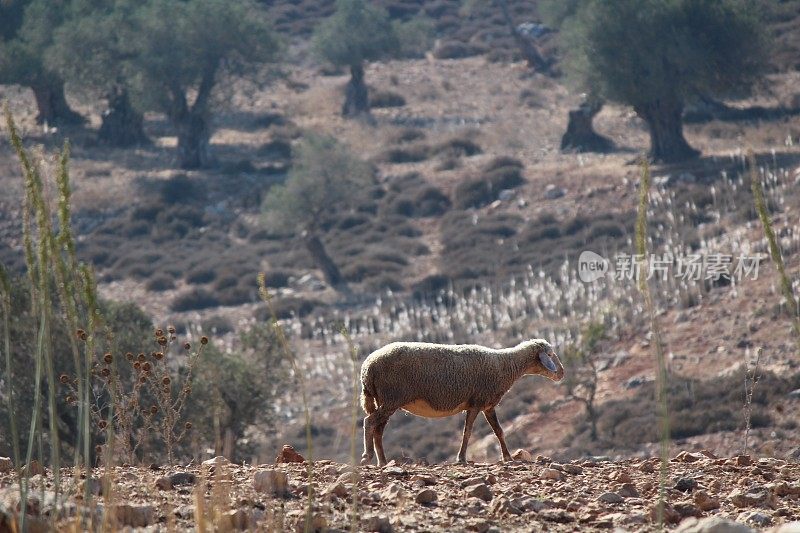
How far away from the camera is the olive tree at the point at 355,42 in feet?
216

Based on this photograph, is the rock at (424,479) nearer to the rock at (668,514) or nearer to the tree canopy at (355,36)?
the rock at (668,514)

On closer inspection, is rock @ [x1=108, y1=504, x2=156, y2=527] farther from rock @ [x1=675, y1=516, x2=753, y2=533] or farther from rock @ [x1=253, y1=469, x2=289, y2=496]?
rock @ [x1=675, y1=516, x2=753, y2=533]

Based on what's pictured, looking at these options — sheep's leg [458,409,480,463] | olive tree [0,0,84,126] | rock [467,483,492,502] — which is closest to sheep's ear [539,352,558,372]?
sheep's leg [458,409,480,463]

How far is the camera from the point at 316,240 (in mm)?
47000

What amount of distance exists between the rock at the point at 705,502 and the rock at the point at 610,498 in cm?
40

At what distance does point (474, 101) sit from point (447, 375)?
5652cm

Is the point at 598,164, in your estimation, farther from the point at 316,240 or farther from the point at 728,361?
the point at 728,361

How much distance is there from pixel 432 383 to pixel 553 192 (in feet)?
133

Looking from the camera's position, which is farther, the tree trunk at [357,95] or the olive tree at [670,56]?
the tree trunk at [357,95]

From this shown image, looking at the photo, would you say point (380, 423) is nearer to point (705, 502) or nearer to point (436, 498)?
Result: point (436, 498)

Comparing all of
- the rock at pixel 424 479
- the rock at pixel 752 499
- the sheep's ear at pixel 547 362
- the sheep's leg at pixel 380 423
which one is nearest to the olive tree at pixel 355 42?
the sheep's ear at pixel 547 362

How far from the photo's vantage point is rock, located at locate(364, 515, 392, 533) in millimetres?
5777

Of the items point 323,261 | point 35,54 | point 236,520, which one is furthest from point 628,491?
point 35,54

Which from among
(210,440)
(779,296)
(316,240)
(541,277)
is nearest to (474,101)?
(316,240)
